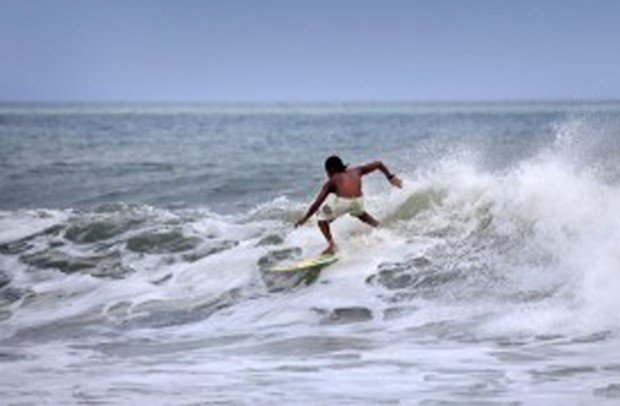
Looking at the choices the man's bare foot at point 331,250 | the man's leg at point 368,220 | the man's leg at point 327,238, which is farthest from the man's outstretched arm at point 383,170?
the man's bare foot at point 331,250

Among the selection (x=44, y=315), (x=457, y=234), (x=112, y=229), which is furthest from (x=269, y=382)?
(x=112, y=229)

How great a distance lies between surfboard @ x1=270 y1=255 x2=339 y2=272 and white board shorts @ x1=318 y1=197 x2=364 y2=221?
607 mm

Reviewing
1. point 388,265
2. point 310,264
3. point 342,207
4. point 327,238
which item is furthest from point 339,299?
point 342,207

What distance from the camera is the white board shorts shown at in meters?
14.3

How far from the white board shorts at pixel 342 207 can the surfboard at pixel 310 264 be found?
1.99 feet

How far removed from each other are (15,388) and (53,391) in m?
0.40

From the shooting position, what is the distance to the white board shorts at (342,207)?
46.8 feet

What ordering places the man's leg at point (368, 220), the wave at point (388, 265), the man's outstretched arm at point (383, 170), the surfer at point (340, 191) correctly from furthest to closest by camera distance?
the man's leg at point (368, 220) < the surfer at point (340, 191) < the man's outstretched arm at point (383, 170) < the wave at point (388, 265)

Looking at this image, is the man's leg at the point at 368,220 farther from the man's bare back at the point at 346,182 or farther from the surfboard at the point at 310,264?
the surfboard at the point at 310,264

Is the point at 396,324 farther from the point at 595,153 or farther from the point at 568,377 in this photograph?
the point at 595,153

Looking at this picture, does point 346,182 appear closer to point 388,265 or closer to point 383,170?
point 383,170

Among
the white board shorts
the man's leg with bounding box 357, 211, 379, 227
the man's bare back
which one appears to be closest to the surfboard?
the white board shorts

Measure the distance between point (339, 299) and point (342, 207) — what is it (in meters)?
1.93

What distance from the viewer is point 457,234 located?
50.8 ft
